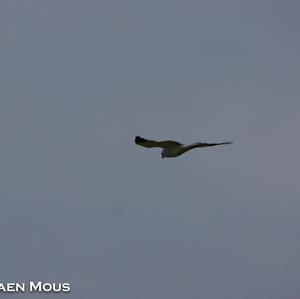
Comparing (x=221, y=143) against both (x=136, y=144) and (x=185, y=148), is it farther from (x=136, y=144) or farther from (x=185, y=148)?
(x=136, y=144)

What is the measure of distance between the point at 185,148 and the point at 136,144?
2.51 meters

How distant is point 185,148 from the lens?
34.1 metres

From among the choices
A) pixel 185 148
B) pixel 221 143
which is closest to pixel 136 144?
pixel 185 148

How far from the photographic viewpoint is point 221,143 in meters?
30.8

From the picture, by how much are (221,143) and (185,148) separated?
11.6ft

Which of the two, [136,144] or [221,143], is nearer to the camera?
[221,143]

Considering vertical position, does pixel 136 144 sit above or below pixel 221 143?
above

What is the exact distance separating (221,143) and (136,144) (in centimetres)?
579

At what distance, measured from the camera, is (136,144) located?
35594mm

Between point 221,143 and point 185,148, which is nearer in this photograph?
point 221,143
